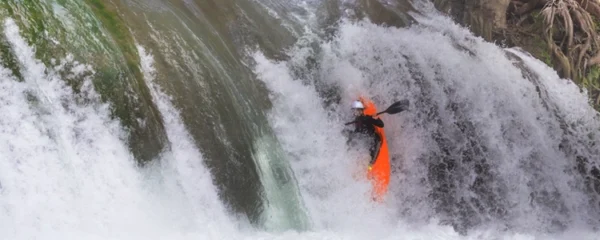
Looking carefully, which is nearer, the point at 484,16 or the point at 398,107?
the point at 398,107

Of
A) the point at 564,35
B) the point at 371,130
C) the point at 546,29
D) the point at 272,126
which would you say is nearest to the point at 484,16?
the point at 546,29

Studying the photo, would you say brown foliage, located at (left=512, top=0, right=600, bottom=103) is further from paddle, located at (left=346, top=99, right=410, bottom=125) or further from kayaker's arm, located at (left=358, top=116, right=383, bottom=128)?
kayaker's arm, located at (left=358, top=116, right=383, bottom=128)

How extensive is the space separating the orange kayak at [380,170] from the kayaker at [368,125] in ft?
0.12

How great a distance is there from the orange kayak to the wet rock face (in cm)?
204

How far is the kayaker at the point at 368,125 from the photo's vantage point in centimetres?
434

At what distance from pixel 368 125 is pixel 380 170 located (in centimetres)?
39

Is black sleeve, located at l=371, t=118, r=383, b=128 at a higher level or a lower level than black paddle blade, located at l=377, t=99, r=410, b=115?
lower

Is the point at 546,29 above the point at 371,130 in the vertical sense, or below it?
above

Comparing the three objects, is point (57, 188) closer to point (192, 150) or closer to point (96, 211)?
point (96, 211)

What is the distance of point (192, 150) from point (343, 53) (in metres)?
1.61

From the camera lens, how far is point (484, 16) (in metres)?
5.95

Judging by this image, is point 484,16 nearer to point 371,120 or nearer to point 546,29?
point 546,29

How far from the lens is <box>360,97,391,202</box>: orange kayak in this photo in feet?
14.6

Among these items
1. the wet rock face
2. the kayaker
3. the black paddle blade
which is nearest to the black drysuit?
the kayaker
